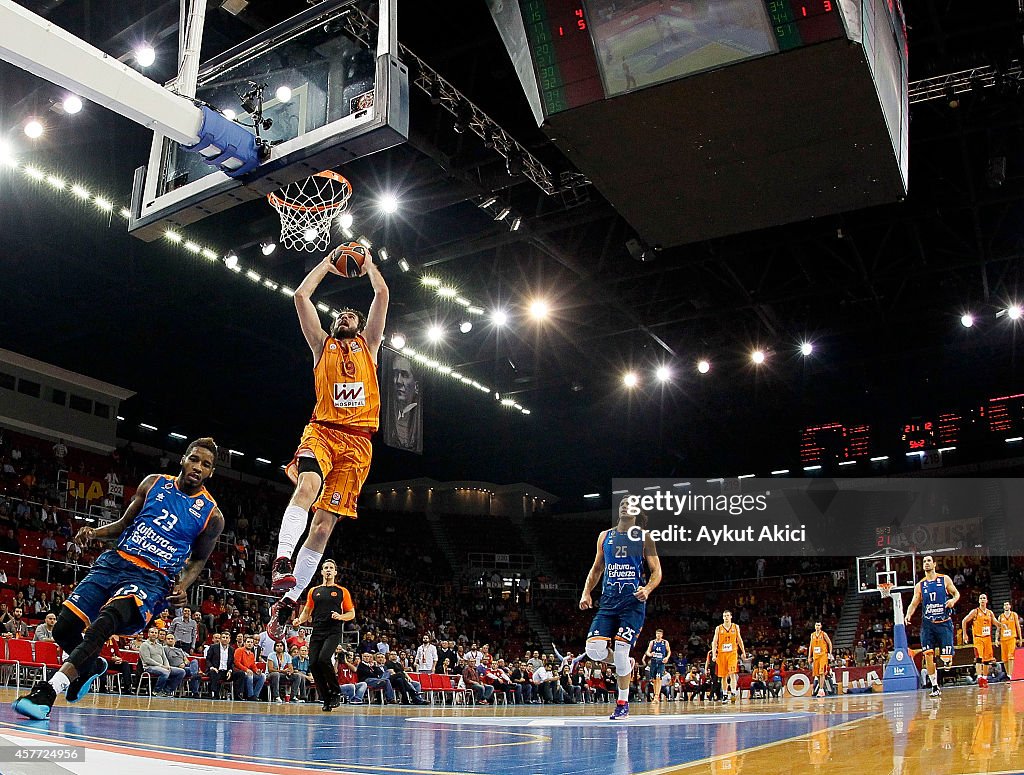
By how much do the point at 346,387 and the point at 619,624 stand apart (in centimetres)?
425

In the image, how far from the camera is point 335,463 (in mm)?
6680

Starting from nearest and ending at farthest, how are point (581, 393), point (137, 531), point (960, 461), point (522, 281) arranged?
point (137, 531)
point (522, 281)
point (581, 393)
point (960, 461)

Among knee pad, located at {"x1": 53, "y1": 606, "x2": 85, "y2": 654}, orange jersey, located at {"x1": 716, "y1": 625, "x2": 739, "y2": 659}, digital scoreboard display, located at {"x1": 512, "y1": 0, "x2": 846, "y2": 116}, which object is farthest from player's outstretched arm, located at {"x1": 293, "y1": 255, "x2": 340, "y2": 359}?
orange jersey, located at {"x1": 716, "y1": 625, "x2": 739, "y2": 659}

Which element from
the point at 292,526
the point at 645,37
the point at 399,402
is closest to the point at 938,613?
the point at 399,402

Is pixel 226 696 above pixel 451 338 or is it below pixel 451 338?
below

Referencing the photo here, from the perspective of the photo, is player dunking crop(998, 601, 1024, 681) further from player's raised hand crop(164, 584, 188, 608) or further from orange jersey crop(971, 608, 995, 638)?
player's raised hand crop(164, 584, 188, 608)

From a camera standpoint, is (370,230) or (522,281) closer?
(370,230)

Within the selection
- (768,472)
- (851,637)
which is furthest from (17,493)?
(851,637)

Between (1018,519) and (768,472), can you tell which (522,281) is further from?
(1018,519)

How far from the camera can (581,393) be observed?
85.4 ft

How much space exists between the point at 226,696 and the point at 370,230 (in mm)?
8217

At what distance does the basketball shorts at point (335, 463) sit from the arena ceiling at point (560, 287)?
6536 mm

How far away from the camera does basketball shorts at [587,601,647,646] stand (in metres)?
9.38

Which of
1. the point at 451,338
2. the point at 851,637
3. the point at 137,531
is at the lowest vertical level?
the point at 851,637
